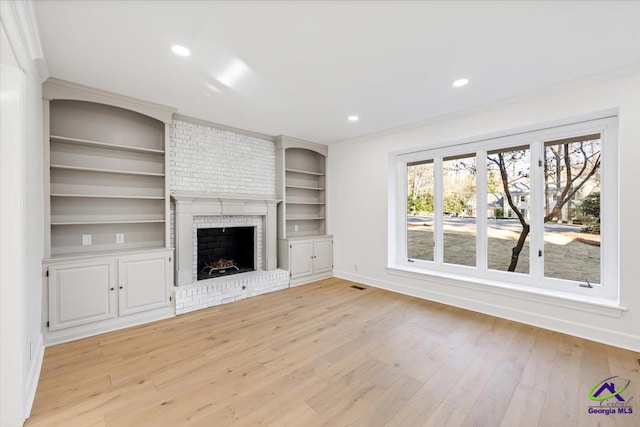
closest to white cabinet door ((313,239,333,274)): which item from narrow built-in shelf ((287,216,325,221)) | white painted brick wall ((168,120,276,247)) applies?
narrow built-in shelf ((287,216,325,221))

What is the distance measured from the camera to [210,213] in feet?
13.7

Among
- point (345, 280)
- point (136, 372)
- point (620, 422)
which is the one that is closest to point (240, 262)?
point (345, 280)

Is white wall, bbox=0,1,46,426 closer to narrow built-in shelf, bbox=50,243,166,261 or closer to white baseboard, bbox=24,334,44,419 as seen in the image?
white baseboard, bbox=24,334,44,419

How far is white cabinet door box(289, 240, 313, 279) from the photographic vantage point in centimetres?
493

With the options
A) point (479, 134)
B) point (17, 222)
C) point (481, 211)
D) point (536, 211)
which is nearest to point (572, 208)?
point (536, 211)

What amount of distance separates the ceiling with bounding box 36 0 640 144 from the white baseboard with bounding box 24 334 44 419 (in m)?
2.61

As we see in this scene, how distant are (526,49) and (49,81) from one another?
4.62 m

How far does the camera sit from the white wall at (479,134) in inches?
106

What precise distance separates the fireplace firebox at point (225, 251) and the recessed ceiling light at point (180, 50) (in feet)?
8.63

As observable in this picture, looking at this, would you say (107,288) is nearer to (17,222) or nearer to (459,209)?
(17,222)

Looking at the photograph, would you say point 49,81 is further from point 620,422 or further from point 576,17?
point 620,422

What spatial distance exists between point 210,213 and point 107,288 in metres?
1.56

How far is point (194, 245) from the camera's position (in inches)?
163

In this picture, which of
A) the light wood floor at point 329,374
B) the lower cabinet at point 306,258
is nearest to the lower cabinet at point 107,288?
the light wood floor at point 329,374
